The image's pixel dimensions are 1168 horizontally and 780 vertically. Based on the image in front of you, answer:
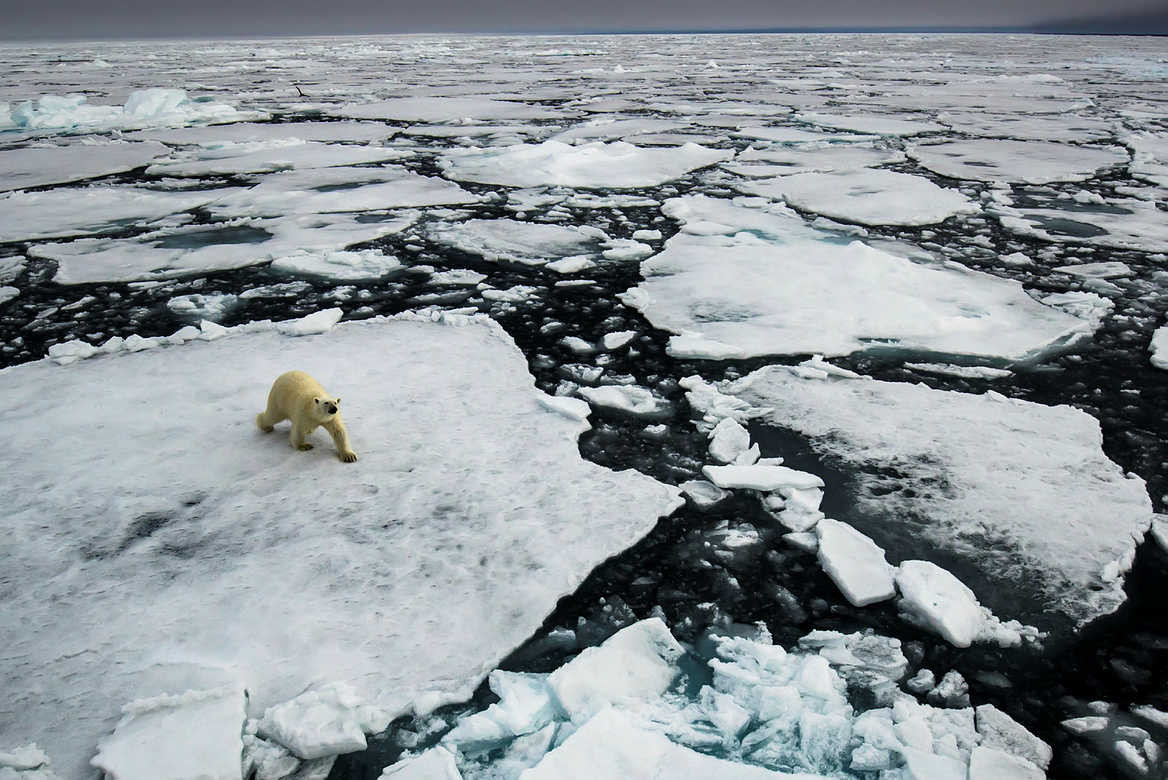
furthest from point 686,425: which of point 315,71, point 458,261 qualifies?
point 315,71

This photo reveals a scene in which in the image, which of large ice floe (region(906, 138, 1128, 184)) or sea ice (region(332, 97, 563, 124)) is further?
sea ice (region(332, 97, 563, 124))

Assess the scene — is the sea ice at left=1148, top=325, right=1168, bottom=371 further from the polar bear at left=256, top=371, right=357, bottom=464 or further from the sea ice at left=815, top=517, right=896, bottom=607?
the polar bear at left=256, top=371, right=357, bottom=464

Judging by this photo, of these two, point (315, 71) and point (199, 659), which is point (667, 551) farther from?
point (315, 71)

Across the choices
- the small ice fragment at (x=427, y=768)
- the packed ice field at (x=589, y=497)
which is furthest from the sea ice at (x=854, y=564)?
the small ice fragment at (x=427, y=768)

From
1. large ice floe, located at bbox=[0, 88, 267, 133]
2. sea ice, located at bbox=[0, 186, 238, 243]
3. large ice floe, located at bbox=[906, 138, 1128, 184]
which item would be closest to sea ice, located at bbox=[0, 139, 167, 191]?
sea ice, located at bbox=[0, 186, 238, 243]

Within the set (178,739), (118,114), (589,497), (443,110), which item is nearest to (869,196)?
(589,497)

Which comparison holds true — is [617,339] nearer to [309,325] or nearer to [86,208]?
[309,325]
